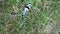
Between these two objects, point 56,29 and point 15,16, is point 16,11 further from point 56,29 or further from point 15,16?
point 56,29

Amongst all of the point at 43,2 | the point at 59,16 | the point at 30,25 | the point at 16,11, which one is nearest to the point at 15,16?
the point at 16,11

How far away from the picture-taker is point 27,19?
184 centimetres

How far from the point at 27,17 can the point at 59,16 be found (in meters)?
0.32

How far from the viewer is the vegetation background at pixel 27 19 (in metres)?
1.82

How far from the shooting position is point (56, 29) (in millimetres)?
1904

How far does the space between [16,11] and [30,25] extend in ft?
0.59

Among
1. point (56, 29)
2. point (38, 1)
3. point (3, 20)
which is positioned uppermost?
point (38, 1)

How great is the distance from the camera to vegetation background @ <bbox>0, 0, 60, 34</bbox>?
1820mm

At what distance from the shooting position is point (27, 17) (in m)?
1.84

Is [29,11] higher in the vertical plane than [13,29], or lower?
higher

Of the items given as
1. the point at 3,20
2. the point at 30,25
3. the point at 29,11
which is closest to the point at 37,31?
the point at 30,25

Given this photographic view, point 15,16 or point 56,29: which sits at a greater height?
point 15,16

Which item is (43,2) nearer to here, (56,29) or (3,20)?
(56,29)

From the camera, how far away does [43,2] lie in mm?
1914
